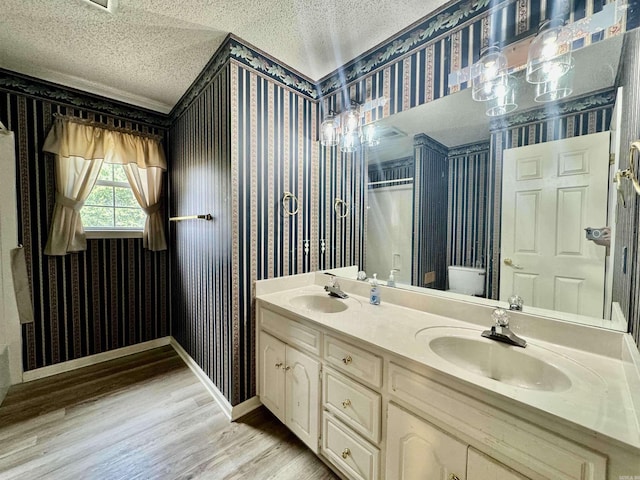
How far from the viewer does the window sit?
2.39 m

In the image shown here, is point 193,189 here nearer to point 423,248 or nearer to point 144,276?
→ point 144,276

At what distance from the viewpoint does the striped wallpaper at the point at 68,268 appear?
2.03 m

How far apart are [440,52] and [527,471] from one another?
177 cm

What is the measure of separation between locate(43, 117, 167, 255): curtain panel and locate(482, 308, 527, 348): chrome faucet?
114 inches

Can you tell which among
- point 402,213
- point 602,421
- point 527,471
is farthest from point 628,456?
point 402,213

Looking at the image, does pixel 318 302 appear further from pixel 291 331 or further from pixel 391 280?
pixel 391 280

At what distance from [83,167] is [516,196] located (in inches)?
125

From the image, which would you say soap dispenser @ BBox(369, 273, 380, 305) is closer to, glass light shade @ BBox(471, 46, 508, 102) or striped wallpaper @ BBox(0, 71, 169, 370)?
glass light shade @ BBox(471, 46, 508, 102)

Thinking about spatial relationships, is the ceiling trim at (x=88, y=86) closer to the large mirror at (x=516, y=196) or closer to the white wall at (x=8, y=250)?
the white wall at (x=8, y=250)

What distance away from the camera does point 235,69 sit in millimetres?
1637

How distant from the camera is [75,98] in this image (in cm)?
221

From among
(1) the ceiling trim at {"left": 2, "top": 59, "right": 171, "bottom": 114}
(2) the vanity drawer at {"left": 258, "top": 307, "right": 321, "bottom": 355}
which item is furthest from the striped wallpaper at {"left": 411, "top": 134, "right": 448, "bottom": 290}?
(1) the ceiling trim at {"left": 2, "top": 59, "right": 171, "bottom": 114}

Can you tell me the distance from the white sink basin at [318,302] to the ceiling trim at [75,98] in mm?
2407

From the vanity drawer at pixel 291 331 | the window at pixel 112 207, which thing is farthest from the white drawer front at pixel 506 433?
the window at pixel 112 207
